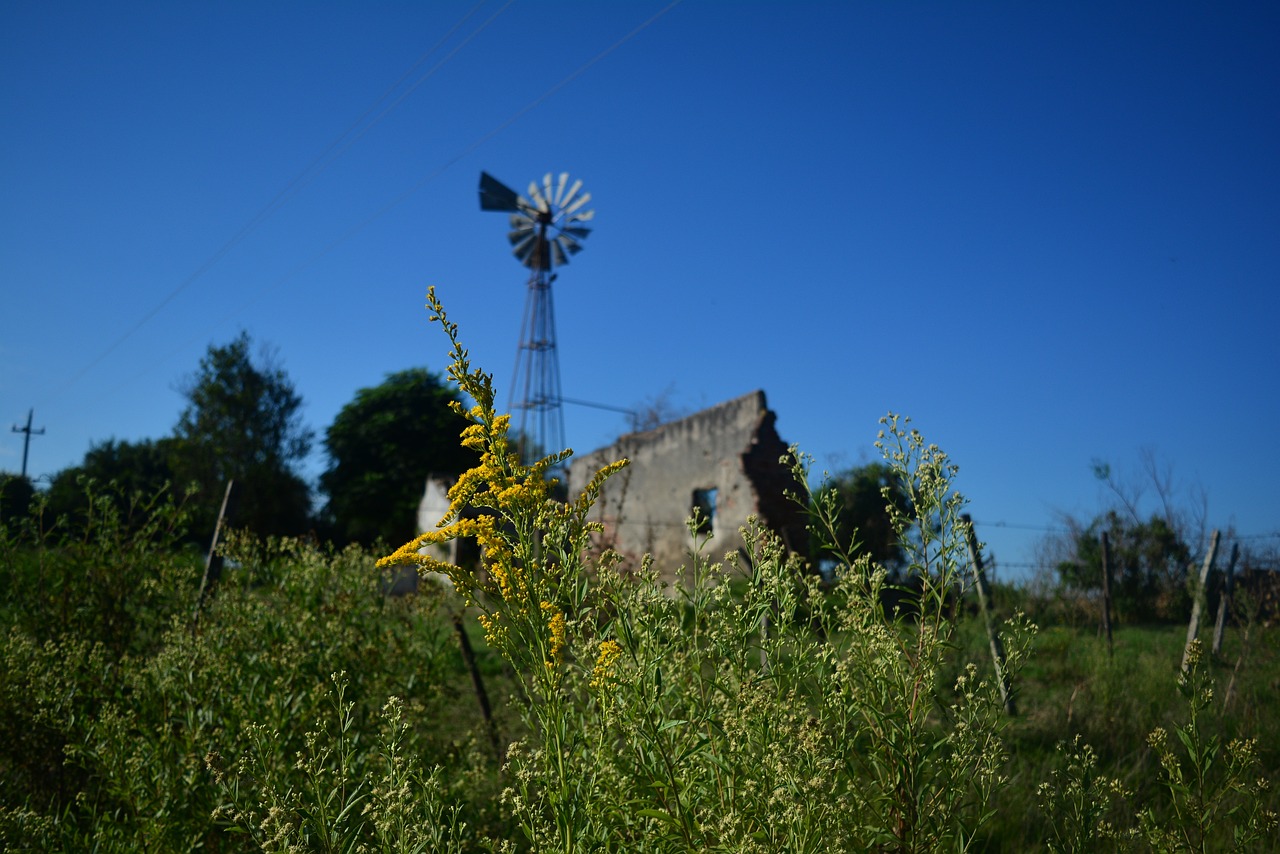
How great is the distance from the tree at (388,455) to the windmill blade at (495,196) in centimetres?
607

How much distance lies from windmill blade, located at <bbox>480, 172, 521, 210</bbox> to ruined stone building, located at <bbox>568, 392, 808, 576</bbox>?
432 inches

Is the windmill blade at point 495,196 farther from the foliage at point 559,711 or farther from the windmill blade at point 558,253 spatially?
the foliage at point 559,711

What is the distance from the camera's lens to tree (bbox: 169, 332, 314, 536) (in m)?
25.3

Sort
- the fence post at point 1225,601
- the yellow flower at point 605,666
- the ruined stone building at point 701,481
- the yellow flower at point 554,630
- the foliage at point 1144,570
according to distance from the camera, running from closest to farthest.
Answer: the yellow flower at point 554,630
the yellow flower at point 605,666
the fence post at point 1225,601
the ruined stone building at point 701,481
the foliage at point 1144,570

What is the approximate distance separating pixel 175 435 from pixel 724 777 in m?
27.9

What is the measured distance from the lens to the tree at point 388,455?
25.1 meters

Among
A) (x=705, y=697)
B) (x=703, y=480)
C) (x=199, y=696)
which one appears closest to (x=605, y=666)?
(x=705, y=697)

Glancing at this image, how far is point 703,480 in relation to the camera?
13.4 metres

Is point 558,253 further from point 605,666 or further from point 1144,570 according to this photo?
point 605,666

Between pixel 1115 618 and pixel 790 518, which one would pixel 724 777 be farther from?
pixel 1115 618

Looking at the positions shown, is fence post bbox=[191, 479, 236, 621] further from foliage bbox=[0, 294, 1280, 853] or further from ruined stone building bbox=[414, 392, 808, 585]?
ruined stone building bbox=[414, 392, 808, 585]

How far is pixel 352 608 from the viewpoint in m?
4.00

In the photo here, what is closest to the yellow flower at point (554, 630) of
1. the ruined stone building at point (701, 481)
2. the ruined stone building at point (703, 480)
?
the ruined stone building at point (701, 481)

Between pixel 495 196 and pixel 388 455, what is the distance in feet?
28.0
